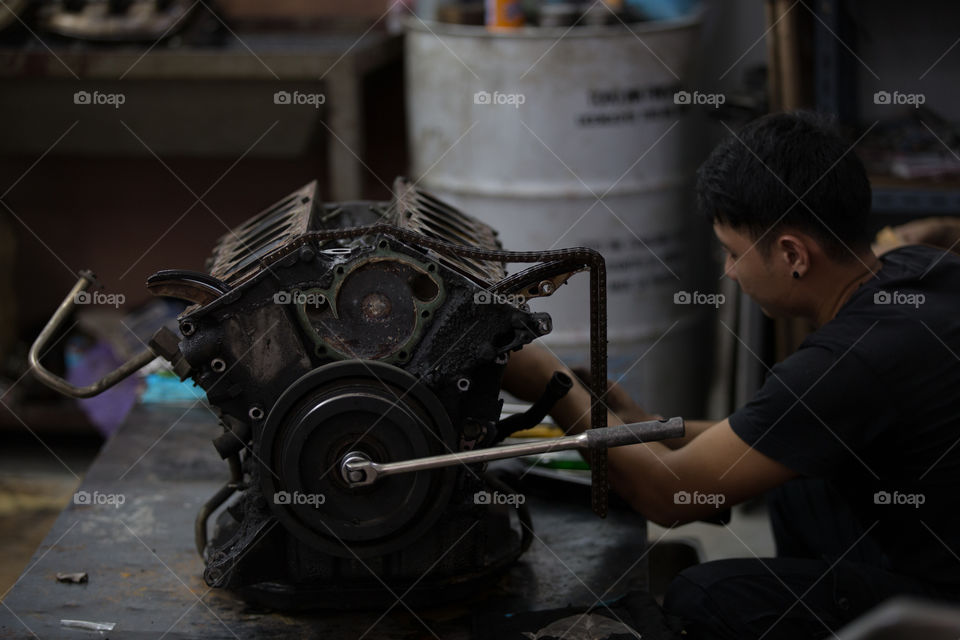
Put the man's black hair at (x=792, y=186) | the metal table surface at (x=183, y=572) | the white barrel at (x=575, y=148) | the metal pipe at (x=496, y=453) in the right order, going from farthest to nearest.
Result: 1. the white barrel at (x=575, y=148)
2. the man's black hair at (x=792, y=186)
3. the metal table surface at (x=183, y=572)
4. the metal pipe at (x=496, y=453)

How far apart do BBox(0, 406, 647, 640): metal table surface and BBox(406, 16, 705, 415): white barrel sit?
44.6 inches

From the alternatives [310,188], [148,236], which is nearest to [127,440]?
[310,188]

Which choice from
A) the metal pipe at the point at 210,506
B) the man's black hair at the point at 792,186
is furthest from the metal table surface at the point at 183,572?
the man's black hair at the point at 792,186

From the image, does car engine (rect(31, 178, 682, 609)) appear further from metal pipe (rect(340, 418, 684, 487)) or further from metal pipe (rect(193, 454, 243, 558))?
metal pipe (rect(193, 454, 243, 558))

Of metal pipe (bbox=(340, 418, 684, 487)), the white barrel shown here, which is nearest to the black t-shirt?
metal pipe (bbox=(340, 418, 684, 487))

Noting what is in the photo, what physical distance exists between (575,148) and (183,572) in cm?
159

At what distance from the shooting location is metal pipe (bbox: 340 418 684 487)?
4.42 feet

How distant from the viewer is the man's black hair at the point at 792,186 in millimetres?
1589

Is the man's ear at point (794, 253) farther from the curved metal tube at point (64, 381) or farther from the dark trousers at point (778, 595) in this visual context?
the curved metal tube at point (64, 381)

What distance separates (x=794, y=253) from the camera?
163 centimetres

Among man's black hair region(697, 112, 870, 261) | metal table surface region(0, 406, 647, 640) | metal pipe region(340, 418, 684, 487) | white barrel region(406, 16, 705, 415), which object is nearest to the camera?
metal pipe region(340, 418, 684, 487)

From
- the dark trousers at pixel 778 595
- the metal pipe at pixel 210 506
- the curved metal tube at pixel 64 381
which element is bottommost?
the dark trousers at pixel 778 595

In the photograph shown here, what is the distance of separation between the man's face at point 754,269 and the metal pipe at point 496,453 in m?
0.39

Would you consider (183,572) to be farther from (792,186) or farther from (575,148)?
(575,148)
